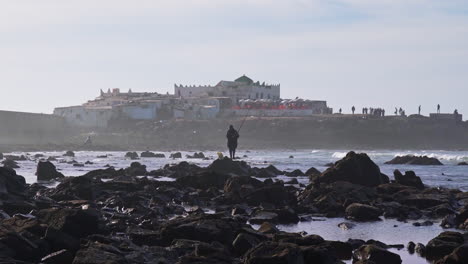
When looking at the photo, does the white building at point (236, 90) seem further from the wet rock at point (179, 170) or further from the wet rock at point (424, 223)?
the wet rock at point (424, 223)

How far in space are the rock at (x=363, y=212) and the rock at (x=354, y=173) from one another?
23.7 feet

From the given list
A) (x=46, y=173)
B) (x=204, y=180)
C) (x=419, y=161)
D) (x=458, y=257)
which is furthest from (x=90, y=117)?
(x=458, y=257)

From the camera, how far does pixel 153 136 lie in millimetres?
114125

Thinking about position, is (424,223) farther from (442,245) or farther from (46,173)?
(46,173)

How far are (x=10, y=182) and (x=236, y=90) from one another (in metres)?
110

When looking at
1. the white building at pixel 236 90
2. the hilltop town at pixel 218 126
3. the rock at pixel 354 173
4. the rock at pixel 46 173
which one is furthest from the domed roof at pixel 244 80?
the rock at pixel 354 173

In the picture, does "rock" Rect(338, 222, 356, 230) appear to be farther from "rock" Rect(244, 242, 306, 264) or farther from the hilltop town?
the hilltop town

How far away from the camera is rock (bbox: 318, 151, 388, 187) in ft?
112

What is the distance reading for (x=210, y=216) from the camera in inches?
816

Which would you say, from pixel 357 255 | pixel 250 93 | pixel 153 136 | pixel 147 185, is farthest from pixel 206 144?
pixel 357 255

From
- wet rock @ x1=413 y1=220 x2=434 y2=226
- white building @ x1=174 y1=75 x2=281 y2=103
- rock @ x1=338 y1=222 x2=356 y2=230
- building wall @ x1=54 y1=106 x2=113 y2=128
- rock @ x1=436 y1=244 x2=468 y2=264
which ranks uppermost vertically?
white building @ x1=174 y1=75 x2=281 y2=103

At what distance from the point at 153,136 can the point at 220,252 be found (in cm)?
9794

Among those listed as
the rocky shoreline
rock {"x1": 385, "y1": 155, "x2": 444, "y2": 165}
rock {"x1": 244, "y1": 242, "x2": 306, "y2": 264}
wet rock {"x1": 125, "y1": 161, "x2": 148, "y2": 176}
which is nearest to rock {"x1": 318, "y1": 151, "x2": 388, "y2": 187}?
the rocky shoreline

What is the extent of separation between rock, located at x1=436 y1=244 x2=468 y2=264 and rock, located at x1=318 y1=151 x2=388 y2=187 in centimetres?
1681
